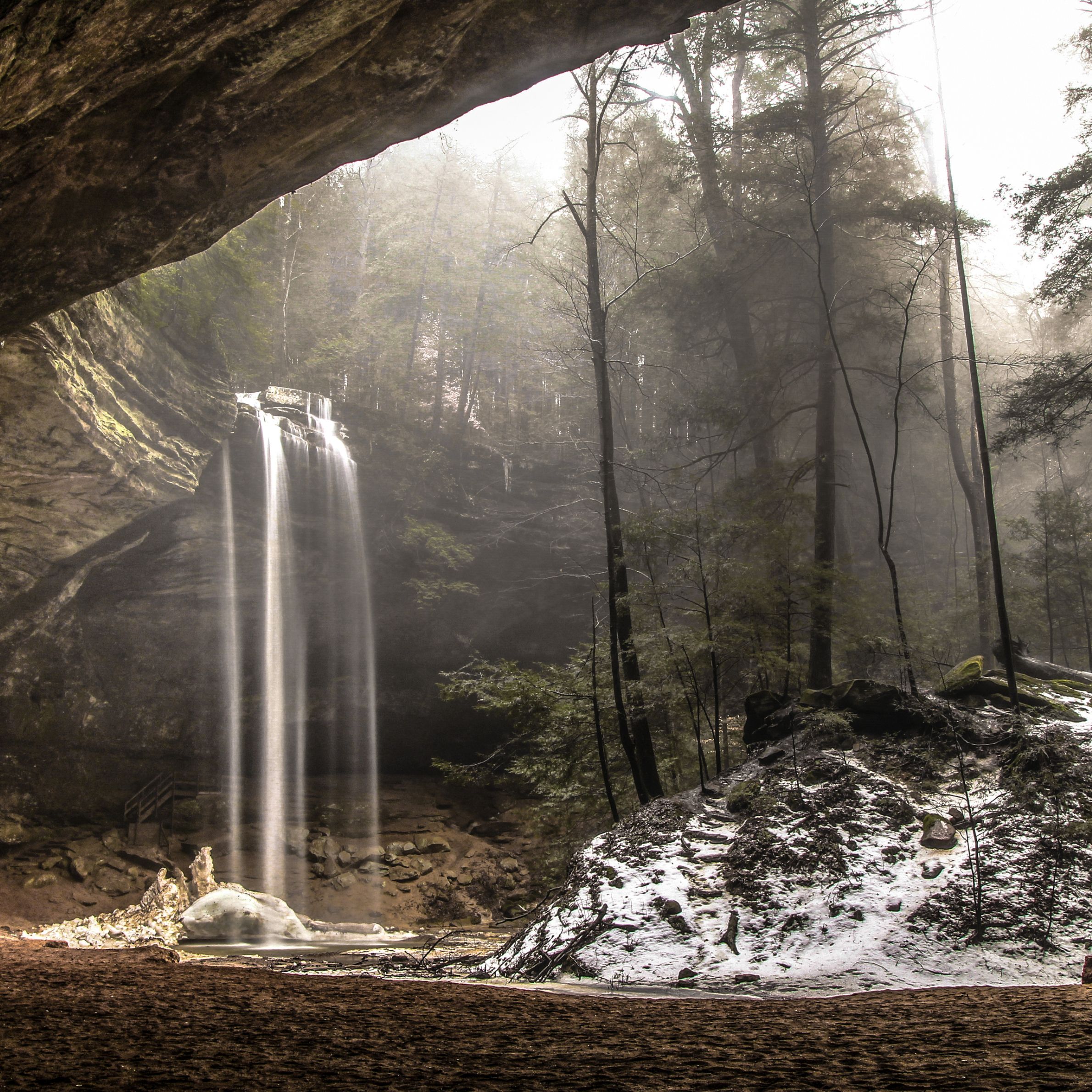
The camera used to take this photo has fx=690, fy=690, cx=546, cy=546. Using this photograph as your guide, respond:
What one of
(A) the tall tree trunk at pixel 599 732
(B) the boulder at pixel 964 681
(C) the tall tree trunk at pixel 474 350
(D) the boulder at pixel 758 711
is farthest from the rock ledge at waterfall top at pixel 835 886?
(C) the tall tree trunk at pixel 474 350

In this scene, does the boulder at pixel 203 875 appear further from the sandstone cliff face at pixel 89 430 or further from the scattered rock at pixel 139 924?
the sandstone cliff face at pixel 89 430

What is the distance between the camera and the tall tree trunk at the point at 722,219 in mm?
13500

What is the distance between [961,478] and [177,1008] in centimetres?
1770

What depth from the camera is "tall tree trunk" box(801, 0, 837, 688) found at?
882 centimetres

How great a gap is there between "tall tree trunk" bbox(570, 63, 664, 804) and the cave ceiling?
293cm

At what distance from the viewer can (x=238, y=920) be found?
9.94 meters

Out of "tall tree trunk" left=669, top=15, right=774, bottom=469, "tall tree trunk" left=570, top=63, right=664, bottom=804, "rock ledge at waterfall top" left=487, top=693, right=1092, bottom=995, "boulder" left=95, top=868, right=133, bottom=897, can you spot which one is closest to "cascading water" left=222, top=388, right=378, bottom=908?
"boulder" left=95, top=868, right=133, bottom=897

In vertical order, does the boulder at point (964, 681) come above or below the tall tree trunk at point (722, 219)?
below

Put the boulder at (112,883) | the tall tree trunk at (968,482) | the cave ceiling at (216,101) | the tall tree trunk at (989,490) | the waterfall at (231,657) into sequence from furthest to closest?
the waterfall at (231,657) < the tall tree trunk at (968,482) < the boulder at (112,883) < the tall tree trunk at (989,490) < the cave ceiling at (216,101)

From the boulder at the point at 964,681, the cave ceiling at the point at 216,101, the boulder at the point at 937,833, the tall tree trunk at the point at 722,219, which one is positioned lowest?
the boulder at the point at 937,833

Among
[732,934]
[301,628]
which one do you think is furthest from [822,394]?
[301,628]

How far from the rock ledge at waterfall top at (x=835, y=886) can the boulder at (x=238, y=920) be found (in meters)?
7.10

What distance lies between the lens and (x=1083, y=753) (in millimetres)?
4957

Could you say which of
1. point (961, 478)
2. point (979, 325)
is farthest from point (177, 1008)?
point (979, 325)
